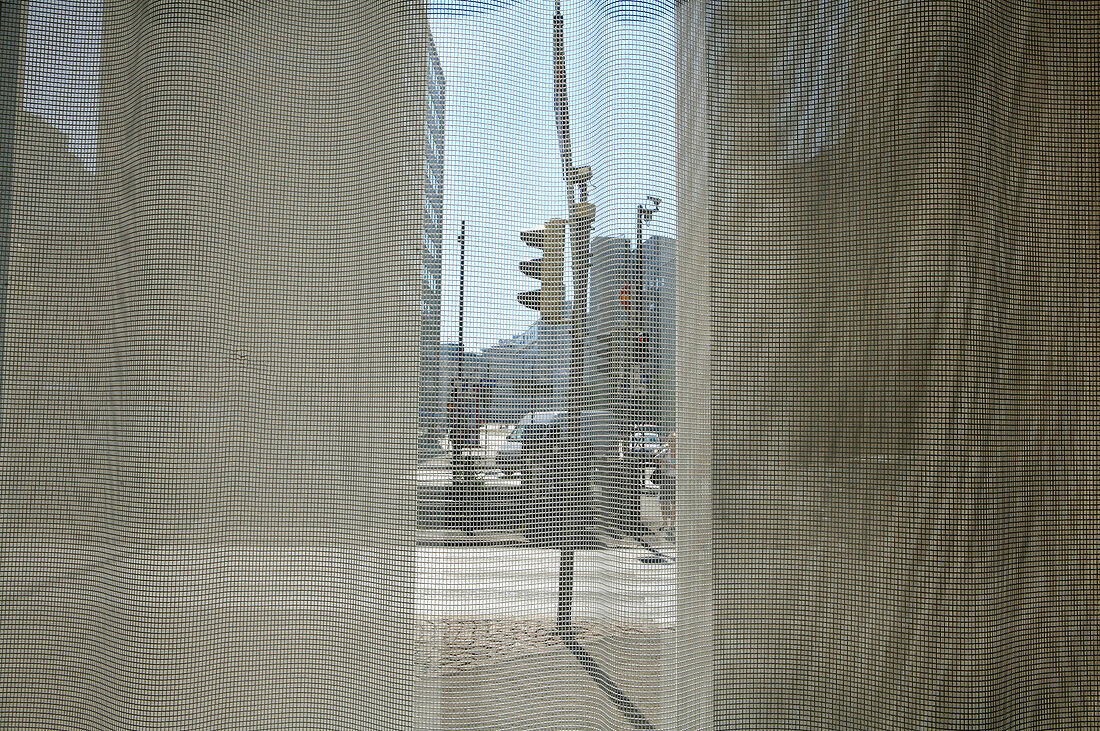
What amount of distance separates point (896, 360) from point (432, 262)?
0.71m

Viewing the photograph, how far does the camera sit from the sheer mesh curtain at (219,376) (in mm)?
782

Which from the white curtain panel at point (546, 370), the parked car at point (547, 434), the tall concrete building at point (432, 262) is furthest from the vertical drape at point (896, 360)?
the tall concrete building at point (432, 262)

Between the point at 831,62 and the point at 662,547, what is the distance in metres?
0.79

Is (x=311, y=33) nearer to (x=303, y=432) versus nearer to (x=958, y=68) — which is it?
(x=303, y=432)

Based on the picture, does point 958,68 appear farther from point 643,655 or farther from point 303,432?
point 303,432

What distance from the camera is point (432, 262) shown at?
0.83 m

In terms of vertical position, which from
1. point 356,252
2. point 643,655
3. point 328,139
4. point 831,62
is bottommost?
point 643,655

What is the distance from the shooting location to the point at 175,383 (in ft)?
2.64

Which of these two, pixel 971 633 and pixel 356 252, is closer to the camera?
pixel 971 633

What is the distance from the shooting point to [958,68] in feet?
2.56

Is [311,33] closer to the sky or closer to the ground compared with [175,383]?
closer to the sky

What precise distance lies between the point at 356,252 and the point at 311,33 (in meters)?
0.37

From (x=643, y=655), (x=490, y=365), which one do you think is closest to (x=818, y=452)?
(x=643, y=655)

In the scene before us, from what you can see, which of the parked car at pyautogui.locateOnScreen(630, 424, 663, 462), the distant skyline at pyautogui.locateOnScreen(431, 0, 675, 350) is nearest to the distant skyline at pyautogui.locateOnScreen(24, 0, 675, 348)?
the distant skyline at pyautogui.locateOnScreen(431, 0, 675, 350)
